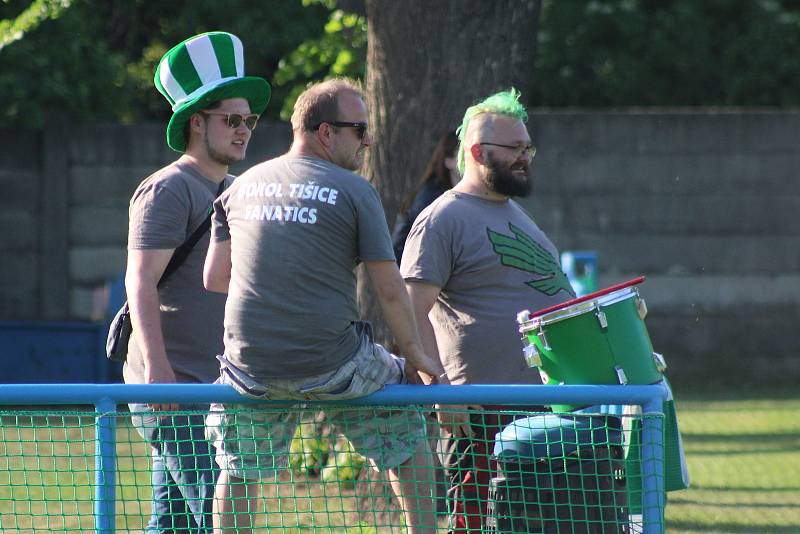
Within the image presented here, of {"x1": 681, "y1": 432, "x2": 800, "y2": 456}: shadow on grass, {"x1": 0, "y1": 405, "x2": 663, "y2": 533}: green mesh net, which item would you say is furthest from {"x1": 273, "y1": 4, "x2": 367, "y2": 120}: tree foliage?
{"x1": 0, "y1": 405, "x2": 663, "y2": 533}: green mesh net

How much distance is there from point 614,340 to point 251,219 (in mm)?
1136

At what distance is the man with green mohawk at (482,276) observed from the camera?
459 cm

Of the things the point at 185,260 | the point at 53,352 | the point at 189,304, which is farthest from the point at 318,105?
the point at 53,352

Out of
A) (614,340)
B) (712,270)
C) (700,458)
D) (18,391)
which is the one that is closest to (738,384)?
(712,270)

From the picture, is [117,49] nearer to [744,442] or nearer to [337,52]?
[337,52]

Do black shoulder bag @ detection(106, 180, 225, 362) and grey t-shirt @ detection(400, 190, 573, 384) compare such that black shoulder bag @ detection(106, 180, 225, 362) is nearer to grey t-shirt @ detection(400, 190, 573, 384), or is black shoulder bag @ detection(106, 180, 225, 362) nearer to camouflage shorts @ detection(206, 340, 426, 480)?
camouflage shorts @ detection(206, 340, 426, 480)

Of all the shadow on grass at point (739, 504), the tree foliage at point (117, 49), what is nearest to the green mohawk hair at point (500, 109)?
the shadow on grass at point (739, 504)

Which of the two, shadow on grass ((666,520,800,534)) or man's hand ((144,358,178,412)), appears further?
shadow on grass ((666,520,800,534))

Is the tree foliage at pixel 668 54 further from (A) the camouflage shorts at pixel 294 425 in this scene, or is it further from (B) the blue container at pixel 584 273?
(A) the camouflage shorts at pixel 294 425

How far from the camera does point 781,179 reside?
421 inches

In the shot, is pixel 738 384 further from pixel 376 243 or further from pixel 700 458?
pixel 376 243

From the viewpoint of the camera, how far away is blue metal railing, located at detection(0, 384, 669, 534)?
3.84 meters

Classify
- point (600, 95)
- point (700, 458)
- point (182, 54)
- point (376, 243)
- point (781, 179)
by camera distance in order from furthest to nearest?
1. point (600, 95)
2. point (781, 179)
3. point (700, 458)
4. point (182, 54)
5. point (376, 243)

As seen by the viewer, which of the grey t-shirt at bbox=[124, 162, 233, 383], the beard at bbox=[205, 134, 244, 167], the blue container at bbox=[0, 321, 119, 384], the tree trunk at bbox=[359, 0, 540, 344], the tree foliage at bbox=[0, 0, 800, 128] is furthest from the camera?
the tree foliage at bbox=[0, 0, 800, 128]
